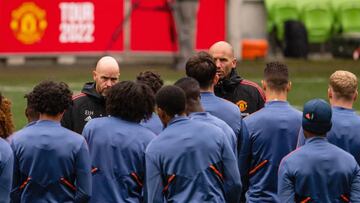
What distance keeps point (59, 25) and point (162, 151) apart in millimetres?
15134

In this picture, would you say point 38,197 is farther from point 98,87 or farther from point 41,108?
point 98,87

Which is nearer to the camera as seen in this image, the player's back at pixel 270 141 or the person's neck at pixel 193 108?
the person's neck at pixel 193 108

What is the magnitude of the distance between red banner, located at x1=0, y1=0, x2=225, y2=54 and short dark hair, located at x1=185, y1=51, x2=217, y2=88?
45.4 ft

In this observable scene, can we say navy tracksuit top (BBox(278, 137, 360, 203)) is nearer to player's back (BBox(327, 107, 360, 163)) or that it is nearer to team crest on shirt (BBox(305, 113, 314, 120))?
team crest on shirt (BBox(305, 113, 314, 120))

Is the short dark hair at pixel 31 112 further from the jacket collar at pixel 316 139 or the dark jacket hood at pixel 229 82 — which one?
the dark jacket hood at pixel 229 82

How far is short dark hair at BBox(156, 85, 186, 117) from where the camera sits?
706 cm

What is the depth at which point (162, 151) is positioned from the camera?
7047mm

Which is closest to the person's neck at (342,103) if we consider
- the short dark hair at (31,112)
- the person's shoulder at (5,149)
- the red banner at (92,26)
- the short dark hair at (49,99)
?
the short dark hair at (49,99)

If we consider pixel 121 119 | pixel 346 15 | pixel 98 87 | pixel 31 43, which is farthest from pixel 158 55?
pixel 121 119

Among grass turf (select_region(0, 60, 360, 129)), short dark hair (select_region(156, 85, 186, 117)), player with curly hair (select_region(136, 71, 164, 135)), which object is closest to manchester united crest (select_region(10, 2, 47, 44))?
grass turf (select_region(0, 60, 360, 129))

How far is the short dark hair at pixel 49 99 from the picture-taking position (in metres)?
7.32

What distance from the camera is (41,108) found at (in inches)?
288

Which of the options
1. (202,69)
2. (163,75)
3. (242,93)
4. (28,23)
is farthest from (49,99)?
(28,23)

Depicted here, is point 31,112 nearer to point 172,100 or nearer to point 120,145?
point 120,145
